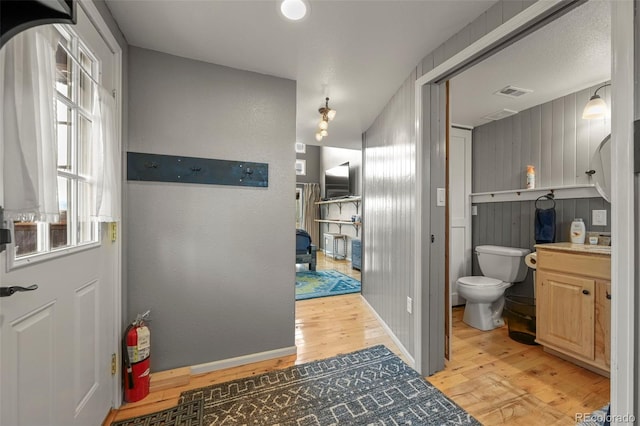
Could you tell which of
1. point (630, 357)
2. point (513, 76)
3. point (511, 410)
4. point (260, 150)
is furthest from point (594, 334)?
point (260, 150)

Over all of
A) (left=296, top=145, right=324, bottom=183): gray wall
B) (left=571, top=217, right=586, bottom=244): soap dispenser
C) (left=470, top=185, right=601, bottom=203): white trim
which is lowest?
(left=571, top=217, right=586, bottom=244): soap dispenser

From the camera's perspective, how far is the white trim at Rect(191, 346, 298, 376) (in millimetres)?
1871

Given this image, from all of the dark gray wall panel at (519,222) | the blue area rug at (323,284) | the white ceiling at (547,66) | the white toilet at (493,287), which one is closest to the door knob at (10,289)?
the white ceiling at (547,66)

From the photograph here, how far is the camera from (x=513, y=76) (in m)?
2.06

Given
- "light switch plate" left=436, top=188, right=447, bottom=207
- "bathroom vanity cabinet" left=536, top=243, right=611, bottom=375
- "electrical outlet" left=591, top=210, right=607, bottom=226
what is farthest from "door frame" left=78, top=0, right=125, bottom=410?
"electrical outlet" left=591, top=210, right=607, bottom=226

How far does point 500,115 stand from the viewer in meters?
2.83

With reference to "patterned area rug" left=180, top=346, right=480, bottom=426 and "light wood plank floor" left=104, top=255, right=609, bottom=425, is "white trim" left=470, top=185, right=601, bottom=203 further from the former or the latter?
"patterned area rug" left=180, top=346, right=480, bottom=426

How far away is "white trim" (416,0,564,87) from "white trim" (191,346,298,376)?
2320 mm

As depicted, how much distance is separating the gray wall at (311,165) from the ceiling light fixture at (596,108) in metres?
6.99

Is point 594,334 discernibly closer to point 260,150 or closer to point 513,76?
point 513,76

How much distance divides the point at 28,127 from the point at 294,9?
1.26 m

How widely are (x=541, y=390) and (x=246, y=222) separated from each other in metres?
2.33

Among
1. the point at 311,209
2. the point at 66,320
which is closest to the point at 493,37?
the point at 66,320

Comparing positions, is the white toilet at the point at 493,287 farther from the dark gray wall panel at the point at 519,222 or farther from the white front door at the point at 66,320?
the white front door at the point at 66,320
